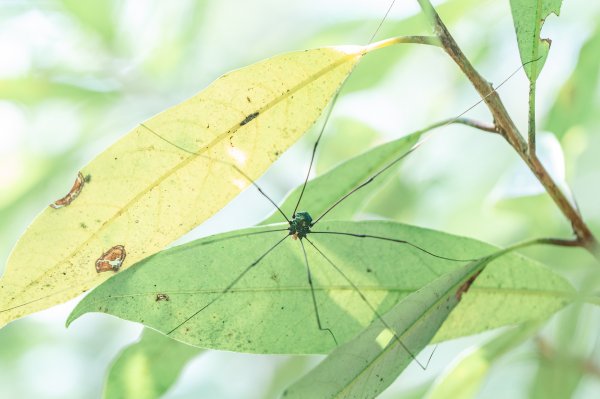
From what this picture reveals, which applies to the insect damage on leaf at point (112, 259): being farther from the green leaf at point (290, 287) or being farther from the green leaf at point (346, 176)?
the green leaf at point (346, 176)

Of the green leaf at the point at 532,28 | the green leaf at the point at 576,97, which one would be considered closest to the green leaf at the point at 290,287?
the green leaf at the point at 532,28

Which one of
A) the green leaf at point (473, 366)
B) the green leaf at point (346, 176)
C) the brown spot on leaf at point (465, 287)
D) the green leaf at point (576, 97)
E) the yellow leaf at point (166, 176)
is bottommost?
the brown spot on leaf at point (465, 287)

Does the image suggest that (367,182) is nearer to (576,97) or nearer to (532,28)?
(532,28)

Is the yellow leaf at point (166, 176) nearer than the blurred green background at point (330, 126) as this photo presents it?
Yes

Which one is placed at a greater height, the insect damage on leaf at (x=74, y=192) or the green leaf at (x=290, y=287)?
the insect damage on leaf at (x=74, y=192)

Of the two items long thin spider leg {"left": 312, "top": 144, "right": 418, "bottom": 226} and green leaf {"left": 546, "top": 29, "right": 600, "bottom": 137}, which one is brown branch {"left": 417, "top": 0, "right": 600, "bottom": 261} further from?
green leaf {"left": 546, "top": 29, "right": 600, "bottom": 137}

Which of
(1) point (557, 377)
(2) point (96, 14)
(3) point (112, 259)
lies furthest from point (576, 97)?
(2) point (96, 14)

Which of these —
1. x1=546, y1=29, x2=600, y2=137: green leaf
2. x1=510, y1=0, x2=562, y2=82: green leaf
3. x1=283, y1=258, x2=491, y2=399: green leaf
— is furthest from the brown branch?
x1=546, y1=29, x2=600, y2=137: green leaf
